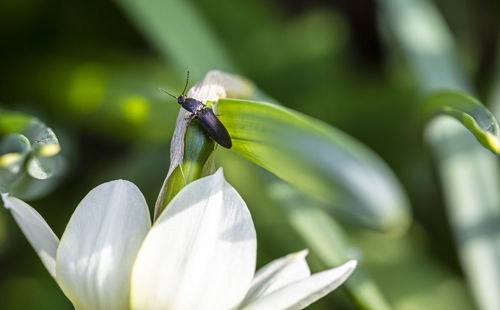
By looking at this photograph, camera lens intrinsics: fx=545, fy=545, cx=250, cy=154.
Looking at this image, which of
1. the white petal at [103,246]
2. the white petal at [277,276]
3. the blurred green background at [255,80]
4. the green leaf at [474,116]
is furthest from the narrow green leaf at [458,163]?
the white petal at [103,246]

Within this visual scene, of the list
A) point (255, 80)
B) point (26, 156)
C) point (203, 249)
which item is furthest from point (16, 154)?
point (255, 80)

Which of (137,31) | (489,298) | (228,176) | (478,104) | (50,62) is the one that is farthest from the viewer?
(137,31)

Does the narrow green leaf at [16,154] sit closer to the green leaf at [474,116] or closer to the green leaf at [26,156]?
the green leaf at [26,156]

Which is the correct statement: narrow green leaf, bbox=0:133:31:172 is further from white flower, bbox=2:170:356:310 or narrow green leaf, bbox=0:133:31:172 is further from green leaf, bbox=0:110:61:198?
white flower, bbox=2:170:356:310

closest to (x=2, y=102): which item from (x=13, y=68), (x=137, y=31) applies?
(x=13, y=68)

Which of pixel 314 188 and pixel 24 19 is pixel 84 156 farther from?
pixel 314 188

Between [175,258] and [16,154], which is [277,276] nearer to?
[175,258]

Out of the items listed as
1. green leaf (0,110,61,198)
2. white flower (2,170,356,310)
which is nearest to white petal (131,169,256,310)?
white flower (2,170,356,310)

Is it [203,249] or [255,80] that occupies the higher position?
[255,80]
